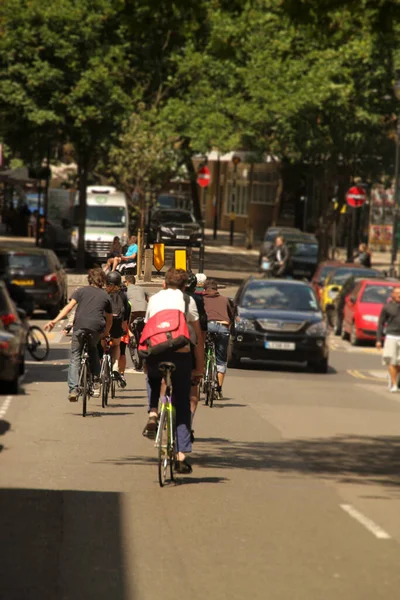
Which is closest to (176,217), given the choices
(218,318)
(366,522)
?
(218,318)

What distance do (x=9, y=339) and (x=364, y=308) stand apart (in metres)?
27.6

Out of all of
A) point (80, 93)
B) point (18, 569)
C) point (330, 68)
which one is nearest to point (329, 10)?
point (18, 569)

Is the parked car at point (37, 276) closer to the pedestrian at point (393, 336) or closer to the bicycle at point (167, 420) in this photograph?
the bicycle at point (167, 420)

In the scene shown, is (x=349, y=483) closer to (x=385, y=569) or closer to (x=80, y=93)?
(x=385, y=569)

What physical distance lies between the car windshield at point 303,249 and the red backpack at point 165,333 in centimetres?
3829

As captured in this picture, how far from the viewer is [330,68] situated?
4894cm

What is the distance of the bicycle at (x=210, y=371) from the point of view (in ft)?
62.6

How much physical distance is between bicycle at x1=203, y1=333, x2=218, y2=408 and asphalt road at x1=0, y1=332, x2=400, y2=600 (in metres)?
0.24

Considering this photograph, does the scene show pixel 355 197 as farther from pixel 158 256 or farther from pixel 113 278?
pixel 113 278

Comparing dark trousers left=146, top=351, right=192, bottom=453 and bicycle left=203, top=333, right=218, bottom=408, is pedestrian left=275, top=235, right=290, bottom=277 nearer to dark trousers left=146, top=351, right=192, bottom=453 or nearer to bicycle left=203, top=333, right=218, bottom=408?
bicycle left=203, top=333, right=218, bottom=408

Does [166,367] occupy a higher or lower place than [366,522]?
higher

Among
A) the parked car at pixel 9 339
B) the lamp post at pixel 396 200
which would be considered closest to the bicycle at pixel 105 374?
the parked car at pixel 9 339

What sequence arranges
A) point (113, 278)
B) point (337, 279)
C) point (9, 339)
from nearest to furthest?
point (9, 339), point (113, 278), point (337, 279)

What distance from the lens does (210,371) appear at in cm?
1938
